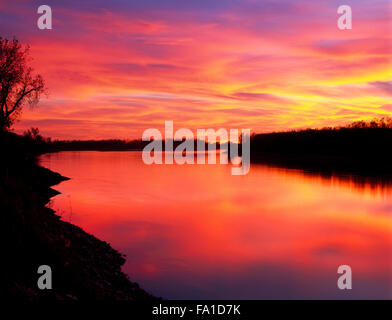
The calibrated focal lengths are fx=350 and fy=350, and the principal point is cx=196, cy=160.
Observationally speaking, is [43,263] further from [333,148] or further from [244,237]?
[333,148]

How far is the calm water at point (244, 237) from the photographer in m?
13.9

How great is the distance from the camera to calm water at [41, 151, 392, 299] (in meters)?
13.9

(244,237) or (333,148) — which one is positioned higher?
(333,148)

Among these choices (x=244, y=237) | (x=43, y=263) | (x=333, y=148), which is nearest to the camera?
(x=43, y=263)

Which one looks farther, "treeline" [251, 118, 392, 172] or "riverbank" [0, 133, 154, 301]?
"treeline" [251, 118, 392, 172]

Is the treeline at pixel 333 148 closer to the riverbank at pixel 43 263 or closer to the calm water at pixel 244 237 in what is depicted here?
the calm water at pixel 244 237

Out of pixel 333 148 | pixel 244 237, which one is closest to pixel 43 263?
pixel 244 237

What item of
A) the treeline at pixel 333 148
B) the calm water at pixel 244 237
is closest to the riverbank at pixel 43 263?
the calm water at pixel 244 237

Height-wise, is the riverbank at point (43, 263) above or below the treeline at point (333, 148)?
below

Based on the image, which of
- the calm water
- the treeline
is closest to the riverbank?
the calm water

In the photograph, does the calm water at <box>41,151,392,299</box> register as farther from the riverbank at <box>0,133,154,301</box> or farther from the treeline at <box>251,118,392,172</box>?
the treeline at <box>251,118,392,172</box>

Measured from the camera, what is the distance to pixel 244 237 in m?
21.2

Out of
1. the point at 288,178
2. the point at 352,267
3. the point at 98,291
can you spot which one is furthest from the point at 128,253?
the point at 288,178
